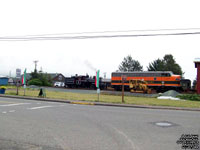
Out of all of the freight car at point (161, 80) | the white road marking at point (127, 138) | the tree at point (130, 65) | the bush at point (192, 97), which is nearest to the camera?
the white road marking at point (127, 138)

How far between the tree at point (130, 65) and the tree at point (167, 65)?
14011 mm

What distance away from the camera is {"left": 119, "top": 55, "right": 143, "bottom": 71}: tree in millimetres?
93562

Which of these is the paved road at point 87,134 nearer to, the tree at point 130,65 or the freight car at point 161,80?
the freight car at point 161,80

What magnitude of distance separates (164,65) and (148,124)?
66972 millimetres

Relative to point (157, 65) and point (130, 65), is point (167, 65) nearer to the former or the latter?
point (157, 65)

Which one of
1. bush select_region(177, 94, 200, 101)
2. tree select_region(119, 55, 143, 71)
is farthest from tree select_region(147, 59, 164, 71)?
bush select_region(177, 94, 200, 101)

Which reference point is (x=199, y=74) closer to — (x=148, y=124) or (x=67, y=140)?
(x=148, y=124)

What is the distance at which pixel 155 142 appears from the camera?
622 centimetres

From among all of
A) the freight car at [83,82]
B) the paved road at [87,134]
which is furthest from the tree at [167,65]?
the paved road at [87,134]

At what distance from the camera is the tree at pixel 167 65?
70875mm

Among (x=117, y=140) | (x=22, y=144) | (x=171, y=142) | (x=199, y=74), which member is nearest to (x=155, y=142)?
(x=171, y=142)

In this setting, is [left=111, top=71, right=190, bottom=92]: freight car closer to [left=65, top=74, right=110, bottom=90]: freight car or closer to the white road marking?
[left=65, top=74, right=110, bottom=90]: freight car

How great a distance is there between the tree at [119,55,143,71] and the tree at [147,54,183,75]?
552 inches

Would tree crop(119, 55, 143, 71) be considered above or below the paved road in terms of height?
above
